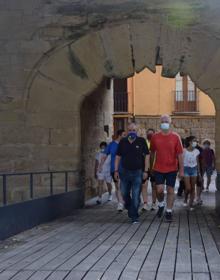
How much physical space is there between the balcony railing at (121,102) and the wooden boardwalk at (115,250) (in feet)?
69.6

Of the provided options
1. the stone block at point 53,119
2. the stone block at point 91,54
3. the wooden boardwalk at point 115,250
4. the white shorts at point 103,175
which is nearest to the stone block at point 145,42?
the stone block at point 91,54

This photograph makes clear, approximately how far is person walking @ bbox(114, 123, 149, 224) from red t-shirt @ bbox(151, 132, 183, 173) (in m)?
0.18

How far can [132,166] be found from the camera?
939cm

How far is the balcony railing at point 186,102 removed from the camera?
3067 cm

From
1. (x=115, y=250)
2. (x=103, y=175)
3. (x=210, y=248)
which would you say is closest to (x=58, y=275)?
(x=115, y=250)

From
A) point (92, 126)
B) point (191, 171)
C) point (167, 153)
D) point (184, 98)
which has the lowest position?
point (191, 171)

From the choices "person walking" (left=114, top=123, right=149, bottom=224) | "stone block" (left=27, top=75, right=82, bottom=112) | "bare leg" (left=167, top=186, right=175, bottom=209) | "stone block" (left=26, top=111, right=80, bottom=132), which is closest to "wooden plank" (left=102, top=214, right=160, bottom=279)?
"bare leg" (left=167, top=186, right=175, bottom=209)

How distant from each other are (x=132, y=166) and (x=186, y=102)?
21734 millimetres

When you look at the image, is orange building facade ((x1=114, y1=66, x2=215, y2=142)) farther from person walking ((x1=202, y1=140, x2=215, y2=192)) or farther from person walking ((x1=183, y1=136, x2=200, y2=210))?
person walking ((x1=183, y1=136, x2=200, y2=210))

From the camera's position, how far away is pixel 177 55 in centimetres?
1091

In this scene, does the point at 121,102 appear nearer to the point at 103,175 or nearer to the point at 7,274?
the point at 103,175

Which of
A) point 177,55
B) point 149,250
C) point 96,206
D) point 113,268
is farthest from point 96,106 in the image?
point 113,268

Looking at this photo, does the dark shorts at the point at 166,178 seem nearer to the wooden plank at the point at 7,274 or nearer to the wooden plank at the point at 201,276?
the wooden plank at the point at 201,276

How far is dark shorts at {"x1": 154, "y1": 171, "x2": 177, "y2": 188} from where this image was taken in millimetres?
9391
